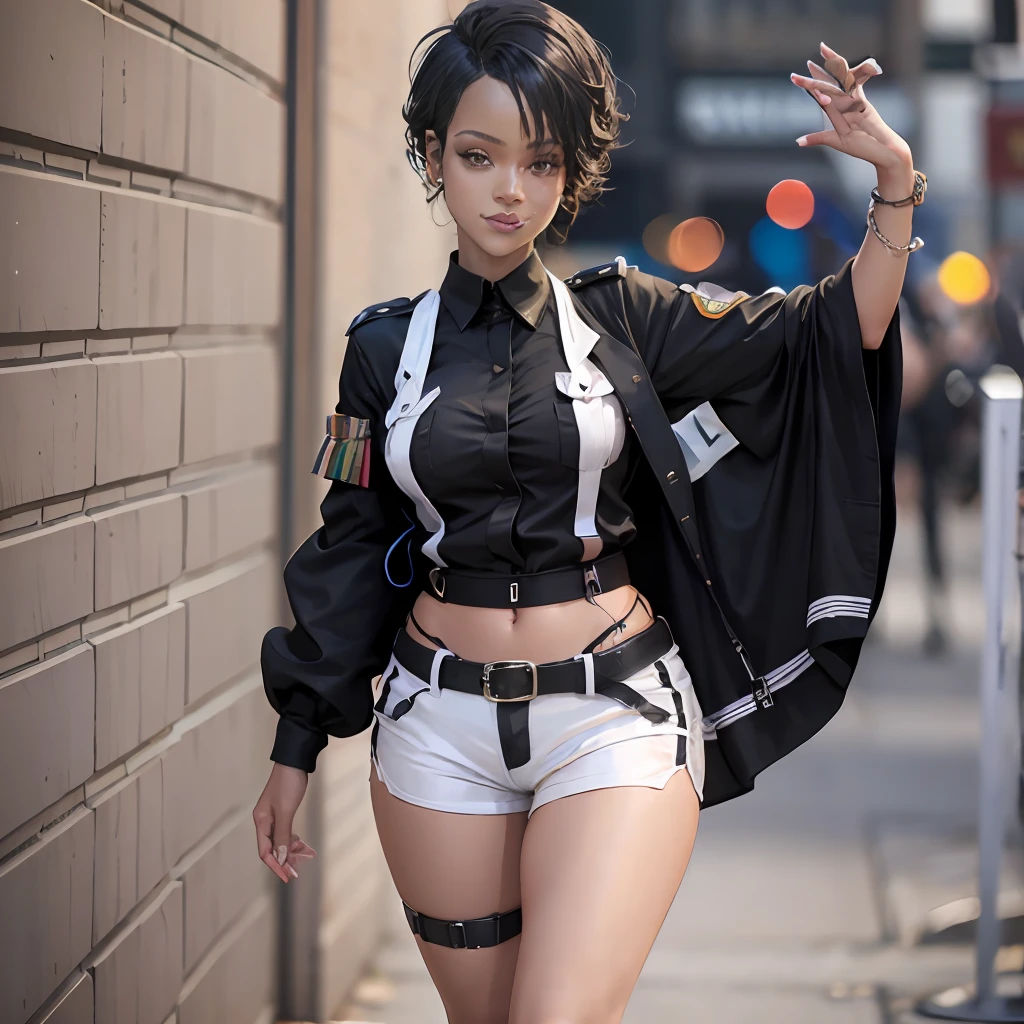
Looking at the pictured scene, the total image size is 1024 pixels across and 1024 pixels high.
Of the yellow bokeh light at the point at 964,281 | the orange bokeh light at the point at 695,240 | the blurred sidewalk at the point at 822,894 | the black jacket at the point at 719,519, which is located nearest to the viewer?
the black jacket at the point at 719,519

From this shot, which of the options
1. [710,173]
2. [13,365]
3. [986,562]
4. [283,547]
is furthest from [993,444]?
[710,173]

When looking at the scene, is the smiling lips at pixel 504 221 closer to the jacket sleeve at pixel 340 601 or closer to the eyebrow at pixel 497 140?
the eyebrow at pixel 497 140

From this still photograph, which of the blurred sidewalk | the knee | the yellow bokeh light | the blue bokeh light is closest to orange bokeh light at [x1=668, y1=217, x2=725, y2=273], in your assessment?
the yellow bokeh light

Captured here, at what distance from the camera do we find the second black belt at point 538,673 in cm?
194

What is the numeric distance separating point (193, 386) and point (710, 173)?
1831 cm

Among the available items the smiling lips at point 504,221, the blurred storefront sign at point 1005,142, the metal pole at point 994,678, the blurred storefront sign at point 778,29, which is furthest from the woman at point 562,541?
the blurred storefront sign at point 778,29

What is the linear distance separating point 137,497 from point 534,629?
88cm

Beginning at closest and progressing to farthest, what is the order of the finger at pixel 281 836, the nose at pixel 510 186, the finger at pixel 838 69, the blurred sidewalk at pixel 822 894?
the finger at pixel 838 69
the nose at pixel 510 186
the finger at pixel 281 836
the blurred sidewalk at pixel 822 894

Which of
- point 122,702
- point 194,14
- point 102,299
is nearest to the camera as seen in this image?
point 102,299

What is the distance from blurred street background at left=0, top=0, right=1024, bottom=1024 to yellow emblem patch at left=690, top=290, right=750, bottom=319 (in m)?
A: 0.93

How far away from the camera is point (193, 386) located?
2746 mm

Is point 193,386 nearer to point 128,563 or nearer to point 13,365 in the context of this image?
point 128,563

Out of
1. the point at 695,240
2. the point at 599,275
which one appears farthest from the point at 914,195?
the point at 695,240

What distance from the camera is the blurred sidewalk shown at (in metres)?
3.70
